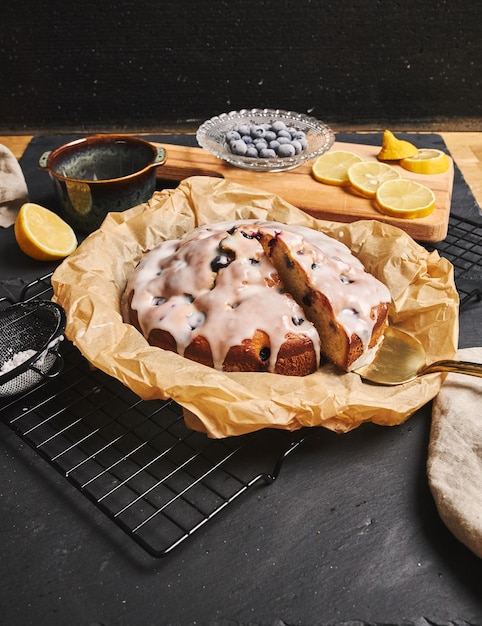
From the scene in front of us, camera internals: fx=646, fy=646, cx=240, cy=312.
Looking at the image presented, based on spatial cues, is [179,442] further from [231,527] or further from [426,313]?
[426,313]

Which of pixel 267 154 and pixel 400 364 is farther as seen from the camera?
pixel 267 154

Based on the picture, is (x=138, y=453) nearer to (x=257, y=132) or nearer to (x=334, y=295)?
(x=334, y=295)

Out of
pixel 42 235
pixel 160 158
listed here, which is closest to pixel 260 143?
pixel 160 158

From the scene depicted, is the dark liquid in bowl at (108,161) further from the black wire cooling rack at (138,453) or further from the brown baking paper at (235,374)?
the black wire cooling rack at (138,453)

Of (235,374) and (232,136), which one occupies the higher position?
(232,136)

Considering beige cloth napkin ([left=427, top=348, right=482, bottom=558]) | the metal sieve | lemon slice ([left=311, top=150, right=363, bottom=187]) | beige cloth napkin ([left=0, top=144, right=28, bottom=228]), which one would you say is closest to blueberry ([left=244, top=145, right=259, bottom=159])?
lemon slice ([left=311, top=150, right=363, bottom=187])

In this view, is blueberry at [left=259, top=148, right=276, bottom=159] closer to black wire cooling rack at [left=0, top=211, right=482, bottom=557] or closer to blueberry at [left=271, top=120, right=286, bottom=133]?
blueberry at [left=271, top=120, right=286, bottom=133]
